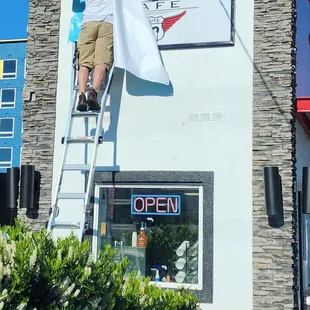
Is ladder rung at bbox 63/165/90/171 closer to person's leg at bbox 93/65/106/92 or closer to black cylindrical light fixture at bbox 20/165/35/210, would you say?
black cylindrical light fixture at bbox 20/165/35/210

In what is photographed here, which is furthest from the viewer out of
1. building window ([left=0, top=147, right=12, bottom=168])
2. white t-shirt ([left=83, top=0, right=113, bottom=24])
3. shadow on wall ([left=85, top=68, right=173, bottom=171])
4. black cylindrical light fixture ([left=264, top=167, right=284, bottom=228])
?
building window ([left=0, top=147, right=12, bottom=168])

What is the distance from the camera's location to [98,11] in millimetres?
7129

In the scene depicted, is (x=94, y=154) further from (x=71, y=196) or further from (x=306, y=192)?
(x=306, y=192)

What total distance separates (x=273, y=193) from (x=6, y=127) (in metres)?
40.0

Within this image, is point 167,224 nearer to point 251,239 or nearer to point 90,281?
point 251,239

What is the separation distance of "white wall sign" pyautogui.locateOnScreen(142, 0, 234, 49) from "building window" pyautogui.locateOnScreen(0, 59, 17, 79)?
38959 millimetres

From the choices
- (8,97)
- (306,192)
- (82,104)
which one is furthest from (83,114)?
(8,97)

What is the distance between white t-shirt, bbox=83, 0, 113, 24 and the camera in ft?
23.2

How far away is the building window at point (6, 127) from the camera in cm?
4409

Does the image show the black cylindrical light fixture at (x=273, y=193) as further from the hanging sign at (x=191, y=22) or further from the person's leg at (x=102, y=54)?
the person's leg at (x=102, y=54)

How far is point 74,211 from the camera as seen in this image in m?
7.26

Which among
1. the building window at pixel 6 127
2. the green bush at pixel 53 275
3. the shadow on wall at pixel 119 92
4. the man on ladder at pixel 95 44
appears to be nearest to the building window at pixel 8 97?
the building window at pixel 6 127

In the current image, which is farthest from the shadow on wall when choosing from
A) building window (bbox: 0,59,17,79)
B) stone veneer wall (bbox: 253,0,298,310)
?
building window (bbox: 0,59,17,79)

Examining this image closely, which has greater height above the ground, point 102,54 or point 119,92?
point 102,54
